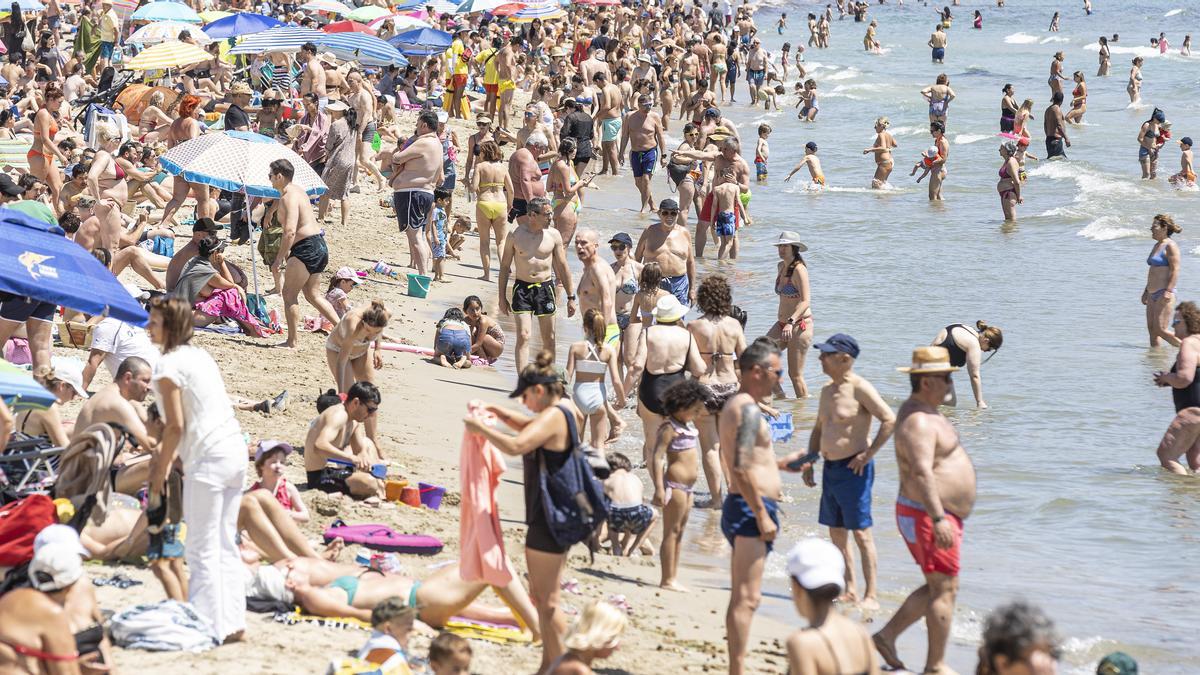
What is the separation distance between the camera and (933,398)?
646 centimetres

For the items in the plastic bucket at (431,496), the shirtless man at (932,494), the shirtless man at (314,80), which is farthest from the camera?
the shirtless man at (314,80)

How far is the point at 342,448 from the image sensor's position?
8789mm

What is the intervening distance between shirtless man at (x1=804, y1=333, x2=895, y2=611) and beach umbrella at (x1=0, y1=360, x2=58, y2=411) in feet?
11.3

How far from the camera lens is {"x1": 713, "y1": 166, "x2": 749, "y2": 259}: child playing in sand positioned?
16406 millimetres

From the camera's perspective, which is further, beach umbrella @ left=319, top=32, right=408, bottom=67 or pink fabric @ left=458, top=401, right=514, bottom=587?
beach umbrella @ left=319, top=32, right=408, bottom=67

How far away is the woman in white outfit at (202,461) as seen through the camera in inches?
231

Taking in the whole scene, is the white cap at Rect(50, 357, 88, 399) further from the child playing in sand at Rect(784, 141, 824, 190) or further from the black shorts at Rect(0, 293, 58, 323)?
the child playing in sand at Rect(784, 141, 824, 190)

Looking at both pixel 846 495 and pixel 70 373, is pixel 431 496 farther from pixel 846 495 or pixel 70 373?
pixel 846 495

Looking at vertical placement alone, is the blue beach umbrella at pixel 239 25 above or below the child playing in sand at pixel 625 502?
above

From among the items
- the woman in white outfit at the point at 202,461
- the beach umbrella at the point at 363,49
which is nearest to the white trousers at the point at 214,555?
the woman in white outfit at the point at 202,461

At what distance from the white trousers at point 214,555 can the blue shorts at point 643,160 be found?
14.2 m

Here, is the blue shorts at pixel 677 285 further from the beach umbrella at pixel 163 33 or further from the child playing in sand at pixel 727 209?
the beach umbrella at pixel 163 33

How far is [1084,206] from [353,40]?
38.6ft

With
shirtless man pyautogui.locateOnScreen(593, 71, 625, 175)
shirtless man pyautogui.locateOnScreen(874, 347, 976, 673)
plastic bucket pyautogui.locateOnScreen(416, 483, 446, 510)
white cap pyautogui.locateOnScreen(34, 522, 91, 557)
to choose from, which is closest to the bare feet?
shirtless man pyautogui.locateOnScreen(874, 347, 976, 673)
